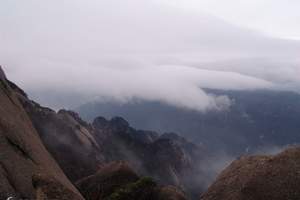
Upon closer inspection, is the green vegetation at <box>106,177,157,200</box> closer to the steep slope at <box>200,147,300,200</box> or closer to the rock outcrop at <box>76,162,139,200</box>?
the rock outcrop at <box>76,162,139,200</box>

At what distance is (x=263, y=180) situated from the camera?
5178 centimetres

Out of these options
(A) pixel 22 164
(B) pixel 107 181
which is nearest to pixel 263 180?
(A) pixel 22 164

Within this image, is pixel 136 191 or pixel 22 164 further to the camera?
pixel 136 191

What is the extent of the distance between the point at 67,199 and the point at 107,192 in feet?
117

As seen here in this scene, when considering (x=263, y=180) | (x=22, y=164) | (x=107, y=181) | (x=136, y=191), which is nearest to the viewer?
(x=263, y=180)

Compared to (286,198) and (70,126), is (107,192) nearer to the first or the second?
(286,198)

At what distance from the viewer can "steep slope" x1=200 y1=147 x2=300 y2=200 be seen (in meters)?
50.6

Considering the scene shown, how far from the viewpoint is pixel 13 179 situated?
51188 millimetres

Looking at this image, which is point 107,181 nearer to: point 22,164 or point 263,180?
point 22,164

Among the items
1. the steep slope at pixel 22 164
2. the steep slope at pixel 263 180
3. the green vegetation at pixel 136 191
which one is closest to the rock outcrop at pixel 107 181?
the green vegetation at pixel 136 191

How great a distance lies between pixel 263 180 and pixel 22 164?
2266 cm

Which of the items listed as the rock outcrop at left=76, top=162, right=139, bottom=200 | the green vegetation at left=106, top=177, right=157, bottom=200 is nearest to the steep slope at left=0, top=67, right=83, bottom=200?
the green vegetation at left=106, top=177, right=157, bottom=200

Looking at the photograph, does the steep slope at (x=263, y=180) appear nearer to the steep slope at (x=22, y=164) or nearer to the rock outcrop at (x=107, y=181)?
the steep slope at (x=22, y=164)

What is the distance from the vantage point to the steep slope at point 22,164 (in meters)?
43.7
